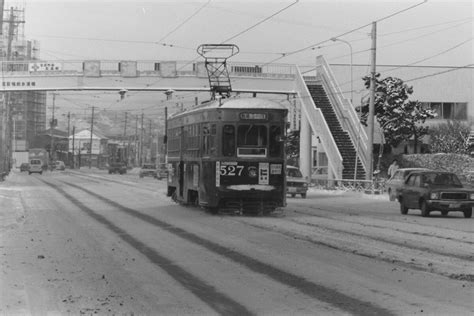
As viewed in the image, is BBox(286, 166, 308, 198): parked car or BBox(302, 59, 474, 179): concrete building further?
BBox(302, 59, 474, 179): concrete building

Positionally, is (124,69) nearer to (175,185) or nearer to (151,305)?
(175,185)

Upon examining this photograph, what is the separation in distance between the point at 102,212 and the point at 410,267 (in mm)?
13614

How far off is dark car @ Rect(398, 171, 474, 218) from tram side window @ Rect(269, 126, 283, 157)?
5.15 m

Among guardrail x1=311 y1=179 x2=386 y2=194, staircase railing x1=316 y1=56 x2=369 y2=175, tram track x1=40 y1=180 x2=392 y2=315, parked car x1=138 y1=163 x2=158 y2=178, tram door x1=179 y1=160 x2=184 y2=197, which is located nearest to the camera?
tram track x1=40 y1=180 x2=392 y2=315

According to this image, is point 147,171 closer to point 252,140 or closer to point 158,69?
point 158,69

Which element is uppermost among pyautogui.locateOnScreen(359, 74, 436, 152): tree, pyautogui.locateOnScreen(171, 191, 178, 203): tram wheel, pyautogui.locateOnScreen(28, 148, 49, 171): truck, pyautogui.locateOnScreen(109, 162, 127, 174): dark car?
pyautogui.locateOnScreen(359, 74, 436, 152): tree

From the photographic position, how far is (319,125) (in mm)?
44688

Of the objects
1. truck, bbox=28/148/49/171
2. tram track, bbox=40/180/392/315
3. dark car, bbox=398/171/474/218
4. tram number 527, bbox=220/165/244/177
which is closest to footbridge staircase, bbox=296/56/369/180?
dark car, bbox=398/171/474/218

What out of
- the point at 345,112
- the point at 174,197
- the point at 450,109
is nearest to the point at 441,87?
the point at 450,109

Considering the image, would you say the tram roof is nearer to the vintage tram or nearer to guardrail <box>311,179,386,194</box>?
the vintage tram

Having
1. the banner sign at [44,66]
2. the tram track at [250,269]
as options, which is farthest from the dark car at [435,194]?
the banner sign at [44,66]

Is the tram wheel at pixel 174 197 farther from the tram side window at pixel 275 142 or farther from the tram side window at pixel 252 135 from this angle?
the tram side window at pixel 275 142

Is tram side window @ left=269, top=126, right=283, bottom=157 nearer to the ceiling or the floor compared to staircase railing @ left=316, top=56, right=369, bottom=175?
nearer to the floor

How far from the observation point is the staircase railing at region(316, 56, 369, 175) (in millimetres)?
43344
